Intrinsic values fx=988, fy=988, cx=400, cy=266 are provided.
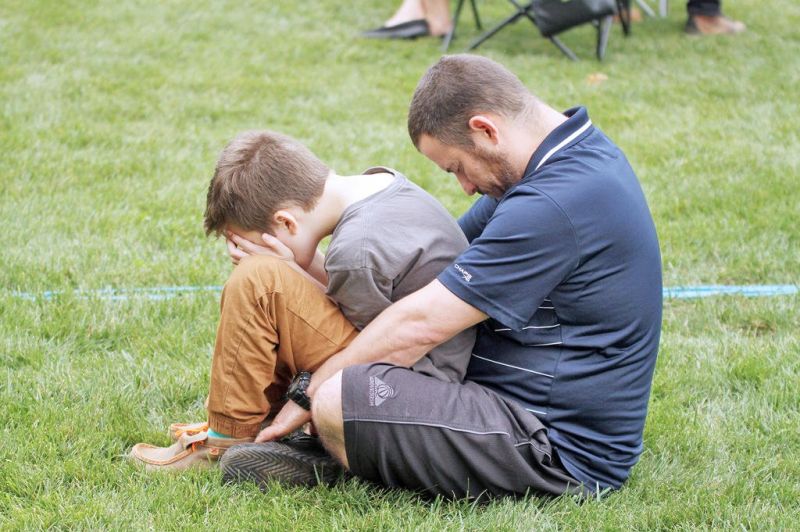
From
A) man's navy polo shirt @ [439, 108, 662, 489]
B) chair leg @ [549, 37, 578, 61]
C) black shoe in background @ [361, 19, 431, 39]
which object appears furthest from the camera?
black shoe in background @ [361, 19, 431, 39]

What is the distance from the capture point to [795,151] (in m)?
6.14

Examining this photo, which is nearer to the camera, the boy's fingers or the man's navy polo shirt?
the man's navy polo shirt

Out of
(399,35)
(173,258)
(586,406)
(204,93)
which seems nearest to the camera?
(586,406)

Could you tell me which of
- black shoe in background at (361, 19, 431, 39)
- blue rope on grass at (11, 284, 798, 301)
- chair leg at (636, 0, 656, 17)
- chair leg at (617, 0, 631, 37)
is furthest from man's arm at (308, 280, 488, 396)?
chair leg at (636, 0, 656, 17)

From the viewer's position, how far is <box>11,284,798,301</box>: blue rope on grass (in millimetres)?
4012

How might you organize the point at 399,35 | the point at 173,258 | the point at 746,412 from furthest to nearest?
the point at 399,35, the point at 173,258, the point at 746,412

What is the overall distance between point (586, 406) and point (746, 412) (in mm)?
941

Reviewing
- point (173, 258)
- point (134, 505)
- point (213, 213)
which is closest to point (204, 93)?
point (173, 258)

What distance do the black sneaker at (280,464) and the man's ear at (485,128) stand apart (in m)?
1.00

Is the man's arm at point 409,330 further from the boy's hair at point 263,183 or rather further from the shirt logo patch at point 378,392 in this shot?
the boy's hair at point 263,183

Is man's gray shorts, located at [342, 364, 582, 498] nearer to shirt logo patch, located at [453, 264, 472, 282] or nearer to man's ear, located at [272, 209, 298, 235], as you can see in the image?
shirt logo patch, located at [453, 264, 472, 282]

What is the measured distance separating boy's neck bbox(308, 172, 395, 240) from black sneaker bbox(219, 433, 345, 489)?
0.64 metres

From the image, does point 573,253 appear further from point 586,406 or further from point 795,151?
point 795,151

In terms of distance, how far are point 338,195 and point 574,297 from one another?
74 cm
